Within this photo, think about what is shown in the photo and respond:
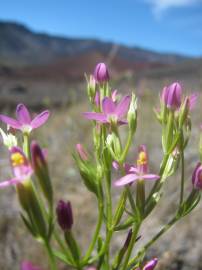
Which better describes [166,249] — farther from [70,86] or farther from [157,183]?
[70,86]

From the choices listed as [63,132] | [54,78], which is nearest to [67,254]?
[63,132]

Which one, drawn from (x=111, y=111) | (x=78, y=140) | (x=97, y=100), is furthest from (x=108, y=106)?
(x=78, y=140)

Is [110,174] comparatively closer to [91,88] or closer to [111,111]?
[111,111]

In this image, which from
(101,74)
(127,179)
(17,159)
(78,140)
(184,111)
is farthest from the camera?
(78,140)

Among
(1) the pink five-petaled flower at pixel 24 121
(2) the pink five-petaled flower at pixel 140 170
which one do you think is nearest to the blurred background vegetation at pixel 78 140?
(1) the pink five-petaled flower at pixel 24 121

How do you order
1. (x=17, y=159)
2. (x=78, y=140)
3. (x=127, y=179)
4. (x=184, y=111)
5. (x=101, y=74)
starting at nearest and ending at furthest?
(x=17, y=159), (x=127, y=179), (x=184, y=111), (x=101, y=74), (x=78, y=140)

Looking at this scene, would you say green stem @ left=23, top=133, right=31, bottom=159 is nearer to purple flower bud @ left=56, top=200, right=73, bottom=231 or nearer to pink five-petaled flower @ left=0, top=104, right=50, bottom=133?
pink five-petaled flower @ left=0, top=104, right=50, bottom=133

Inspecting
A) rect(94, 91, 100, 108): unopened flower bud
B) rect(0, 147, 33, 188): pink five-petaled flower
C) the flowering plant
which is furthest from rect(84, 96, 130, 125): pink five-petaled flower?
rect(0, 147, 33, 188): pink five-petaled flower
